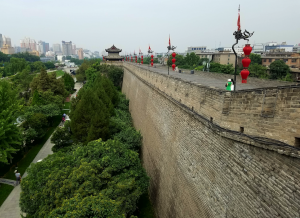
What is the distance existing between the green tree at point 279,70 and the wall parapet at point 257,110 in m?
22.7

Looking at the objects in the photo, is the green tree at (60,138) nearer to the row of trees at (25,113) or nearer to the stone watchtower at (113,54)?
the row of trees at (25,113)

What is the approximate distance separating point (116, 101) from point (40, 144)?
6028mm

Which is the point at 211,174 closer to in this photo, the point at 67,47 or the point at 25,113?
the point at 25,113

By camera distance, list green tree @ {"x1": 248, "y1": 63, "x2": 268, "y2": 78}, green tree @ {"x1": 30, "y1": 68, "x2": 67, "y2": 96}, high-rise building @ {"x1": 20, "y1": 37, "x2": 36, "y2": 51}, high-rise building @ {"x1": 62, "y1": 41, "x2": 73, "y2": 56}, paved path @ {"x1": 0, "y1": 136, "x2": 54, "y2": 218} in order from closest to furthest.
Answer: paved path @ {"x1": 0, "y1": 136, "x2": 54, "y2": 218} < green tree @ {"x1": 30, "y1": 68, "x2": 67, "y2": 96} < green tree @ {"x1": 248, "y1": 63, "x2": 268, "y2": 78} < high-rise building @ {"x1": 20, "y1": 37, "x2": 36, "y2": 51} < high-rise building @ {"x1": 62, "y1": 41, "x2": 73, "y2": 56}

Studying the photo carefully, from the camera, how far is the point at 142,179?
7023mm

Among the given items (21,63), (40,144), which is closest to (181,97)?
(40,144)

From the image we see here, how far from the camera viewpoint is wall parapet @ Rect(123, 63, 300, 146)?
2.87 m

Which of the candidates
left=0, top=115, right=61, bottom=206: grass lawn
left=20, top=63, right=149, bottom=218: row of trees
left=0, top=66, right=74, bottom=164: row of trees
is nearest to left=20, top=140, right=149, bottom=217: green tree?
left=20, top=63, right=149, bottom=218: row of trees

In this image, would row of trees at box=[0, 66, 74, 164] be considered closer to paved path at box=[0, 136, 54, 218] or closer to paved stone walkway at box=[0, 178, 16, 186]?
paved stone walkway at box=[0, 178, 16, 186]

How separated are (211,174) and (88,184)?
3.09 m

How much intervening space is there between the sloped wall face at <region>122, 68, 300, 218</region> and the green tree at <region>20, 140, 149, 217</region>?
1210 mm

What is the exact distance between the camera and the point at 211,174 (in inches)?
166

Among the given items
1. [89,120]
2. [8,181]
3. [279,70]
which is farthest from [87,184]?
[279,70]

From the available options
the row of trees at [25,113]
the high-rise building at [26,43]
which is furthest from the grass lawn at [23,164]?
the high-rise building at [26,43]
